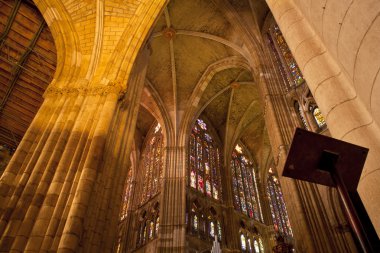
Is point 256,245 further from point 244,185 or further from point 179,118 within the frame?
point 179,118

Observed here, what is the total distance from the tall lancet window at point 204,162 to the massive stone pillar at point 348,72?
12763 mm

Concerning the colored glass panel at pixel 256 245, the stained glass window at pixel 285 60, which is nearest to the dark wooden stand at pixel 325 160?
the stained glass window at pixel 285 60

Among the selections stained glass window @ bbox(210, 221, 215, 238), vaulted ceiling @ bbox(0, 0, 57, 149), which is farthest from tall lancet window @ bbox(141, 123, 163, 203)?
vaulted ceiling @ bbox(0, 0, 57, 149)

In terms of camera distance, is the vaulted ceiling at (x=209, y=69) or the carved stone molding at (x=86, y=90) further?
the vaulted ceiling at (x=209, y=69)

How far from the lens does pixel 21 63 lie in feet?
28.9

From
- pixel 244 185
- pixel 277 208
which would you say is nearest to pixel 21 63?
pixel 244 185

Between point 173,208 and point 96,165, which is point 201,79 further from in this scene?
point 96,165

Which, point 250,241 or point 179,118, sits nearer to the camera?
point 250,241

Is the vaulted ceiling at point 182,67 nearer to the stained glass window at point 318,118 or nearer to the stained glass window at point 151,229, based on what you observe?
the stained glass window at point 318,118

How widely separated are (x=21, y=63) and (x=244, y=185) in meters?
14.0

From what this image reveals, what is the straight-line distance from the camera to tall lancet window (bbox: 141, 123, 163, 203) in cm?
1585

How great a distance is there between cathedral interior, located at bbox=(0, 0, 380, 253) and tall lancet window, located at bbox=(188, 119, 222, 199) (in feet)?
0.30

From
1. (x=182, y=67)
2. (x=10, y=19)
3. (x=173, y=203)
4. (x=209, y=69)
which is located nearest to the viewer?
(x=10, y=19)

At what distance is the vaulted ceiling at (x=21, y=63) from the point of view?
8398 millimetres
